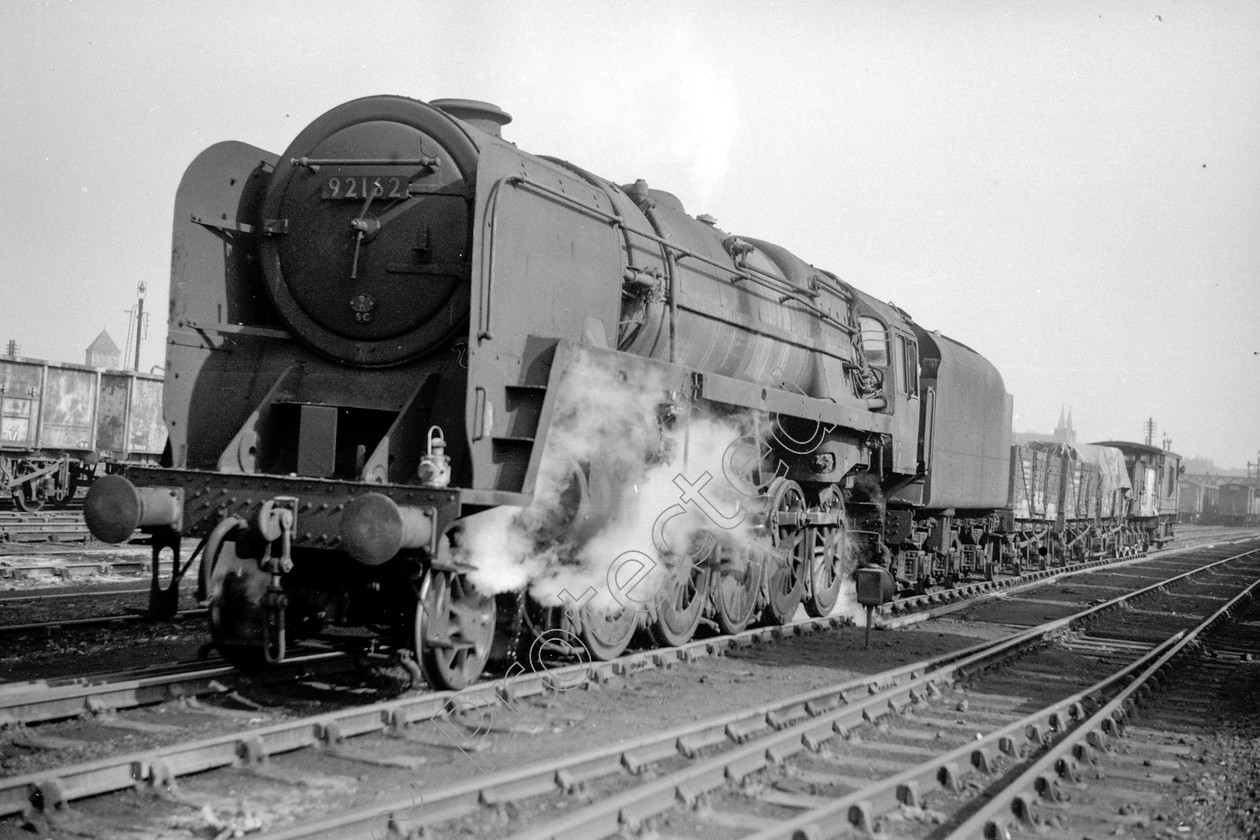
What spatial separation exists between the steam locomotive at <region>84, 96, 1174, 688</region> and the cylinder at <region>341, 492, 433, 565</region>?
0.01 meters

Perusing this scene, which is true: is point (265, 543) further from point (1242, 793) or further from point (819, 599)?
point (819, 599)

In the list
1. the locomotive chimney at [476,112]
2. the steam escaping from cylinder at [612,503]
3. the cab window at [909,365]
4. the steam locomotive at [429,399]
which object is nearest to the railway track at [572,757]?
the steam locomotive at [429,399]

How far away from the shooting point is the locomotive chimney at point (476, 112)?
7.03 metres

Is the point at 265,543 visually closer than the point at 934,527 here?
Yes

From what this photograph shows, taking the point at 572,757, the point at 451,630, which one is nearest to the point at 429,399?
the point at 451,630

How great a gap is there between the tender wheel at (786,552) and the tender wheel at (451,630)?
384 cm

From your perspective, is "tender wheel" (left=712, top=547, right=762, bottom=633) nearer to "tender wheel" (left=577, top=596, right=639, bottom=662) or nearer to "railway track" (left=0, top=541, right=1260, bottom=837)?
"tender wheel" (left=577, top=596, right=639, bottom=662)

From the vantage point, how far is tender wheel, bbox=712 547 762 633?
9148mm

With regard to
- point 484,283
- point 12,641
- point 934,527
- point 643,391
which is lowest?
point 12,641

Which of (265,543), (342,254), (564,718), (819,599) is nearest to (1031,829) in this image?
(564,718)

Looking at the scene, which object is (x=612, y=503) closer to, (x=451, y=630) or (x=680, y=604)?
(x=451, y=630)

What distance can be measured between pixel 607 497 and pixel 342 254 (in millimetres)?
2224

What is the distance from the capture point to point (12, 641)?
8.06 meters

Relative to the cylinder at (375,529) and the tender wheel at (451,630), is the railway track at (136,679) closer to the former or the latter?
the tender wheel at (451,630)
